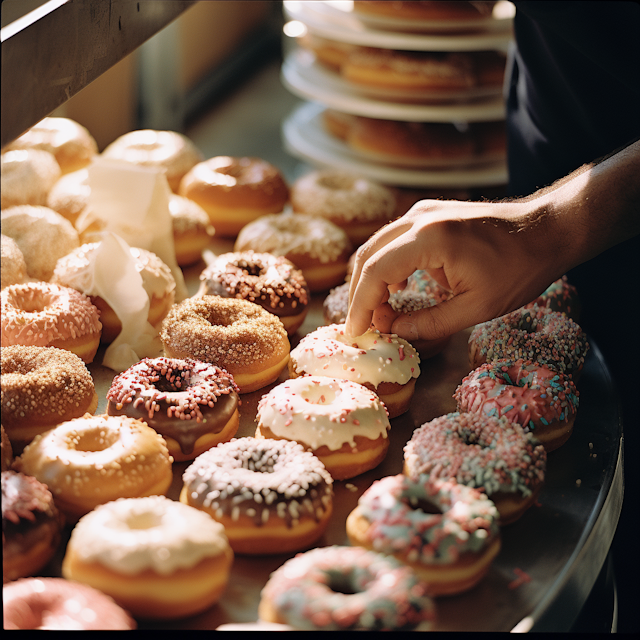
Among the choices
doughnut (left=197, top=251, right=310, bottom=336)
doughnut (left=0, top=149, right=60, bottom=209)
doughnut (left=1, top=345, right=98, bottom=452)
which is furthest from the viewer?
doughnut (left=0, top=149, right=60, bottom=209)

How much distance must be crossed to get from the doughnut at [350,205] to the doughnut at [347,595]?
4.55ft

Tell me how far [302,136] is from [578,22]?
2.20m

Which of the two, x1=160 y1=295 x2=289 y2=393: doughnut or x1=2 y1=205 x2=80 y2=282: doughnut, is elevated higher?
x1=2 y1=205 x2=80 y2=282: doughnut

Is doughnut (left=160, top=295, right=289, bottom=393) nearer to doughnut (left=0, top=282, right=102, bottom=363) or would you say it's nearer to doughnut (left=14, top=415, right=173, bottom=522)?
doughnut (left=0, top=282, right=102, bottom=363)

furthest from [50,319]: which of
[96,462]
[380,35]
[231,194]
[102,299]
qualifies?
[380,35]

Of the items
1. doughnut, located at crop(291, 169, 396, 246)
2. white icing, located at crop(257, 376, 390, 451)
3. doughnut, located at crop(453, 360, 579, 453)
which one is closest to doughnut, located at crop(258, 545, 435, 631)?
Result: white icing, located at crop(257, 376, 390, 451)

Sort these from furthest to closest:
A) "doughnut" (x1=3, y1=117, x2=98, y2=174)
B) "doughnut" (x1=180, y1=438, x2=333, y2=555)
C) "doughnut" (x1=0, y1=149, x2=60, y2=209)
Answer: "doughnut" (x1=3, y1=117, x2=98, y2=174) < "doughnut" (x1=0, y1=149, x2=60, y2=209) < "doughnut" (x1=180, y1=438, x2=333, y2=555)

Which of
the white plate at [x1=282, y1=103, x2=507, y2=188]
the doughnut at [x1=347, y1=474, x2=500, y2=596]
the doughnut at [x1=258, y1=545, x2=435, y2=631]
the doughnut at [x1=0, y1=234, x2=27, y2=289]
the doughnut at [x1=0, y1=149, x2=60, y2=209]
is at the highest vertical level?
the doughnut at [x1=0, y1=149, x2=60, y2=209]

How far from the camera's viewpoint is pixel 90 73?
1.19 meters

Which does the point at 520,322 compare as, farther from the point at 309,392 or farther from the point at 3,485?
the point at 3,485

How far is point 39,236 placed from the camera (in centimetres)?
184

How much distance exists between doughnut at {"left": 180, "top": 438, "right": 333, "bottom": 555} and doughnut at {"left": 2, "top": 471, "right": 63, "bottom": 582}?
22 cm

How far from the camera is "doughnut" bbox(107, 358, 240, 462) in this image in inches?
52.5

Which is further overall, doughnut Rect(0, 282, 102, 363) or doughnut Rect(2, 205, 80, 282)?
doughnut Rect(2, 205, 80, 282)
